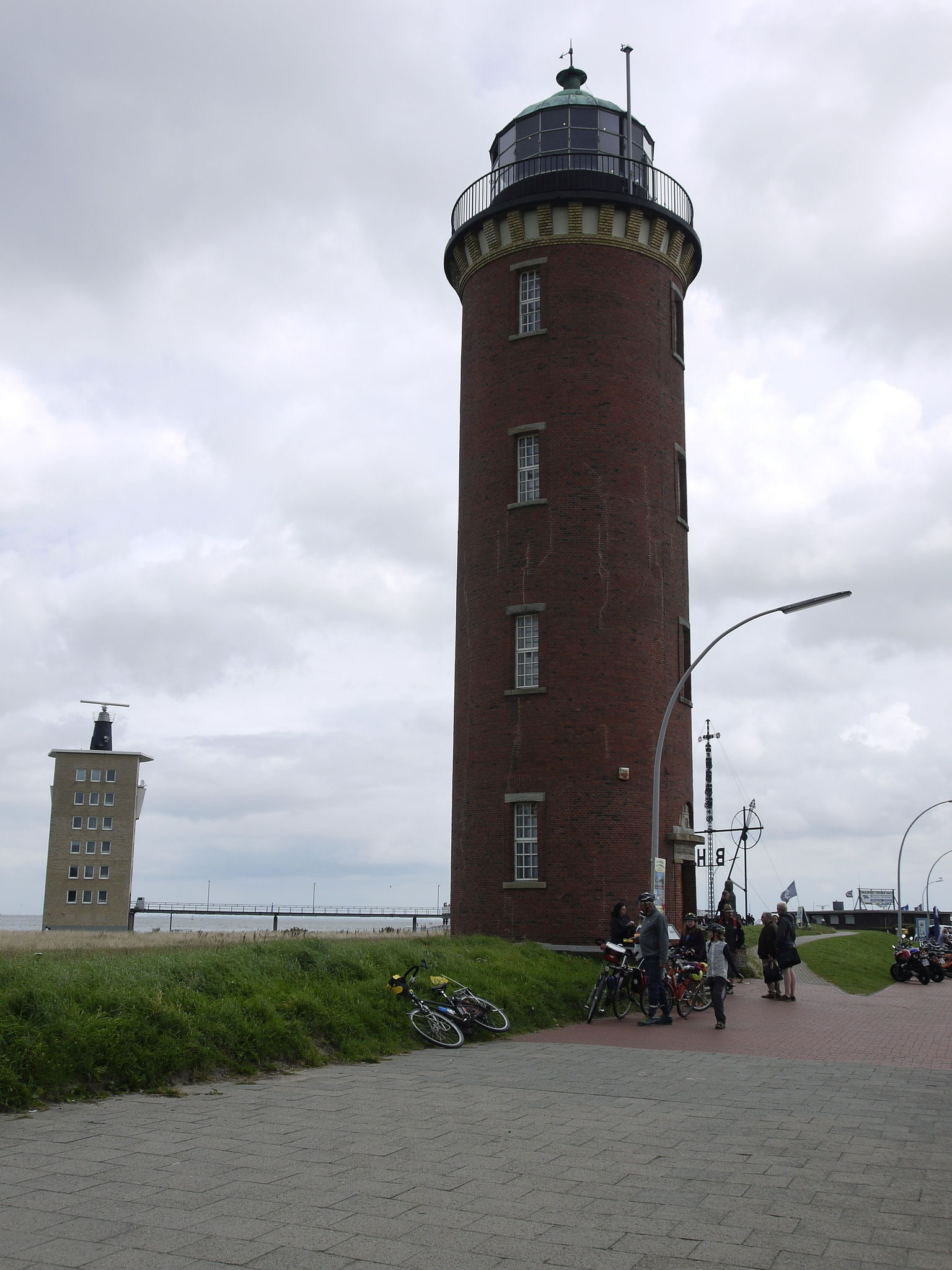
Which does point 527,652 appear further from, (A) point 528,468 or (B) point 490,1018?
(B) point 490,1018

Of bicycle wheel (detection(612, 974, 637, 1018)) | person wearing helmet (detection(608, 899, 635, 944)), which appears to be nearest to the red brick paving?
bicycle wheel (detection(612, 974, 637, 1018))

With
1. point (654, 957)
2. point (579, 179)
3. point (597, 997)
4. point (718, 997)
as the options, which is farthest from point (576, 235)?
point (718, 997)

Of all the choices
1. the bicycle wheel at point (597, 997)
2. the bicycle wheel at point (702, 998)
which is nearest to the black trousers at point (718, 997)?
the bicycle wheel at point (597, 997)

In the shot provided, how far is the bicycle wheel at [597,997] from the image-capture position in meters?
17.7

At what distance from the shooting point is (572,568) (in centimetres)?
2700

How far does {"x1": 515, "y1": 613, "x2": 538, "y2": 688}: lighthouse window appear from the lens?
27094 millimetres

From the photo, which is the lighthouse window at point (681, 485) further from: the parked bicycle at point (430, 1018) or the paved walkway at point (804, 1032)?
the parked bicycle at point (430, 1018)

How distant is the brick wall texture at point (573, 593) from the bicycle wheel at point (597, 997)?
7411mm

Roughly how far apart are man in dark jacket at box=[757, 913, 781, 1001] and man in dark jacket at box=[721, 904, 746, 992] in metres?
2.55

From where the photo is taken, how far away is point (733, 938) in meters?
26.2

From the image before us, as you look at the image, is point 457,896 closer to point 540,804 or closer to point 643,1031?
point 540,804

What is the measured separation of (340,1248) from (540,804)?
67.8ft

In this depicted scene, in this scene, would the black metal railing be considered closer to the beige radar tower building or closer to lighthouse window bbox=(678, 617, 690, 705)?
lighthouse window bbox=(678, 617, 690, 705)

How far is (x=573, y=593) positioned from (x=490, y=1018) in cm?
1328
